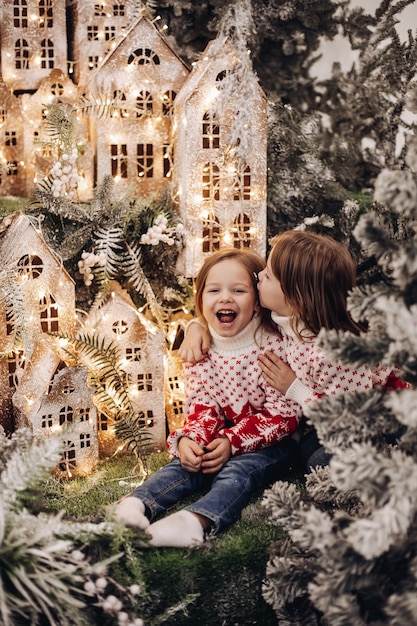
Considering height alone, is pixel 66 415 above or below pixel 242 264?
below

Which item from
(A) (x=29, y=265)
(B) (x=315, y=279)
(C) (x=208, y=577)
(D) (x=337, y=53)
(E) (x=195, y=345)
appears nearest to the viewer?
(C) (x=208, y=577)

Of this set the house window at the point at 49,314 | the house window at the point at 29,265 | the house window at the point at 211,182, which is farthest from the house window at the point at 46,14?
the house window at the point at 49,314

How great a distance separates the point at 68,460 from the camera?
8.37ft

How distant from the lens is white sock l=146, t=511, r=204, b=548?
6.69 feet

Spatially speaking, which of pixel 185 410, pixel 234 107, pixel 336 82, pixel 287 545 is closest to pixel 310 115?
pixel 336 82

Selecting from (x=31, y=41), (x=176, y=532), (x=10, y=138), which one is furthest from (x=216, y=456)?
(x=31, y=41)

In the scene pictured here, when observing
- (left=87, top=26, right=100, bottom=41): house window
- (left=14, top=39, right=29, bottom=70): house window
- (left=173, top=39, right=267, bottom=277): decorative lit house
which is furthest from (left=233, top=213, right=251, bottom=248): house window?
(left=14, top=39, right=29, bottom=70): house window

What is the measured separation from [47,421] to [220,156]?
1.09 metres

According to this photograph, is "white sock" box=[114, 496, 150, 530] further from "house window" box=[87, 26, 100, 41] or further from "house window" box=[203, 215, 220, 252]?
"house window" box=[87, 26, 100, 41]

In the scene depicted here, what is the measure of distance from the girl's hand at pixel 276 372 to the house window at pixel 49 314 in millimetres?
692

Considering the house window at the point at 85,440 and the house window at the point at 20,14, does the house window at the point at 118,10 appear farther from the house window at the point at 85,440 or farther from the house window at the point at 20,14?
the house window at the point at 85,440

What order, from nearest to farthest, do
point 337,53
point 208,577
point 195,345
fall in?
1. point 208,577
2. point 195,345
3. point 337,53

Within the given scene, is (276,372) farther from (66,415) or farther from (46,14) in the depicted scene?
(46,14)

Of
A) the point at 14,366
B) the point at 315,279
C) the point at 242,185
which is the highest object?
the point at 242,185
